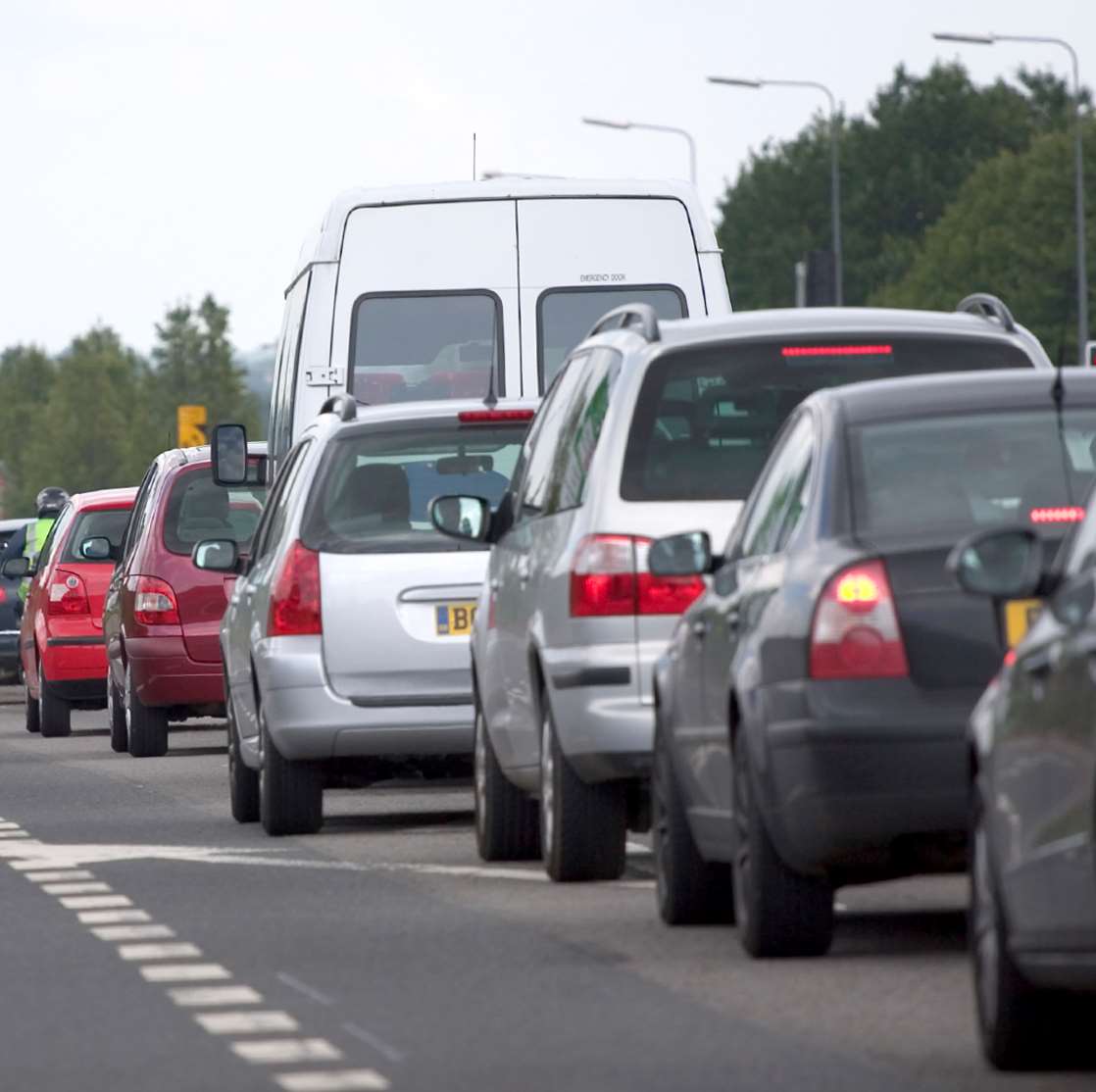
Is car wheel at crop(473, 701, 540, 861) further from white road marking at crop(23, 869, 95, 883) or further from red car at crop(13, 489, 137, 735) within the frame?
red car at crop(13, 489, 137, 735)

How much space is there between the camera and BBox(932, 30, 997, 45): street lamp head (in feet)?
155

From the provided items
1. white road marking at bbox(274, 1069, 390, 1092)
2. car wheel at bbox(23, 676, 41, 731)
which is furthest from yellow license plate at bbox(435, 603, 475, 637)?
car wheel at bbox(23, 676, 41, 731)

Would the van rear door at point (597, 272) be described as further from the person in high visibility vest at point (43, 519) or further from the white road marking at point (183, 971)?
the person in high visibility vest at point (43, 519)

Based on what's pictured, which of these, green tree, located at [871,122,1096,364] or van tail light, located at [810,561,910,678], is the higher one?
green tree, located at [871,122,1096,364]

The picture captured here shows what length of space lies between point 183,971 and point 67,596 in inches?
650

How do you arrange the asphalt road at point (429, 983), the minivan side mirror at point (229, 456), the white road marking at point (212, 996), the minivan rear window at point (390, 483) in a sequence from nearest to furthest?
the asphalt road at point (429, 983)
the white road marking at point (212, 996)
the minivan rear window at point (390, 483)
the minivan side mirror at point (229, 456)

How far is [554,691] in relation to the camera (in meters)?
11.4

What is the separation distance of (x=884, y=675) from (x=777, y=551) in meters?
0.76

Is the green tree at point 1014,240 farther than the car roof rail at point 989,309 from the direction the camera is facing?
Yes

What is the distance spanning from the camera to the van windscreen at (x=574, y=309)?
786 inches

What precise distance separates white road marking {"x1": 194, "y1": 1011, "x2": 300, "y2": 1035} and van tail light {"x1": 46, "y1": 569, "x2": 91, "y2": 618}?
17337 mm

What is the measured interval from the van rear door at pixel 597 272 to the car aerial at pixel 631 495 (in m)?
7.71

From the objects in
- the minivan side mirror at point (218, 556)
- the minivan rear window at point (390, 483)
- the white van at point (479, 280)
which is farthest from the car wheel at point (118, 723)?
the minivan rear window at point (390, 483)

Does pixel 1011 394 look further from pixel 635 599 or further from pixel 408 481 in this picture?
pixel 408 481
